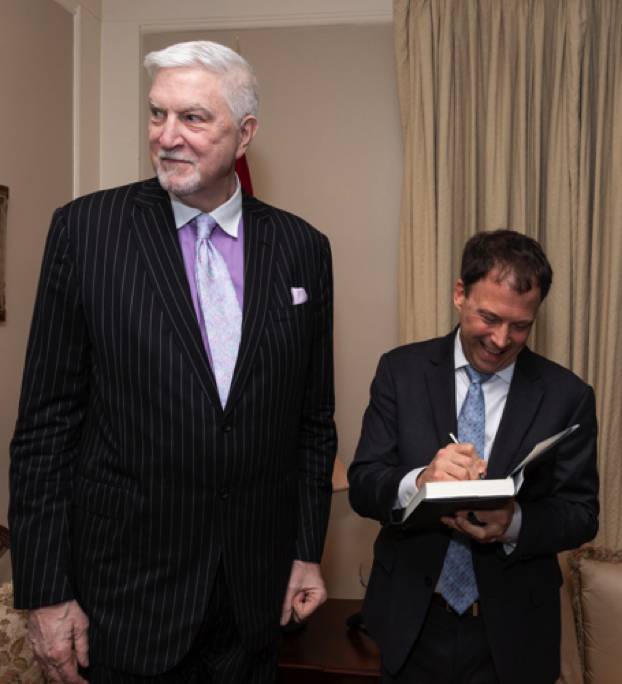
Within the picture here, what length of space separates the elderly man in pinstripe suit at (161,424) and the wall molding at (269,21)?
195cm

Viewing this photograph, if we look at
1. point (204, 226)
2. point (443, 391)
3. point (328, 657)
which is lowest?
point (328, 657)

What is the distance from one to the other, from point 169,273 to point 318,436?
54 cm

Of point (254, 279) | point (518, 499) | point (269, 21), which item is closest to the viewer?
point (254, 279)

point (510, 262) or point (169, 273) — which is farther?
point (510, 262)

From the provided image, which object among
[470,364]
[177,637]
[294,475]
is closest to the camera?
[177,637]

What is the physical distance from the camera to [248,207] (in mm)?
1612

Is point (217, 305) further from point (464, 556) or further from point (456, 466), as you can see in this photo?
point (464, 556)

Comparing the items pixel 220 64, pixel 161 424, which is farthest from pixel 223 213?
pixel 161 424

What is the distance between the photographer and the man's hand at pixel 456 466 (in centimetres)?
141

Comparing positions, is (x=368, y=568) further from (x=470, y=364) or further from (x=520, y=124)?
(x=520, y=124)

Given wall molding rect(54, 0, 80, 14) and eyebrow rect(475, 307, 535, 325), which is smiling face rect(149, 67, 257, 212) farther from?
wall molding rect(54, 0, 80, 14)

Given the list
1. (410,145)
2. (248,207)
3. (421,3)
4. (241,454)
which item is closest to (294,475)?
(241,454)

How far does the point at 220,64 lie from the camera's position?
4.71ft

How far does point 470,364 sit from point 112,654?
3.40ft
